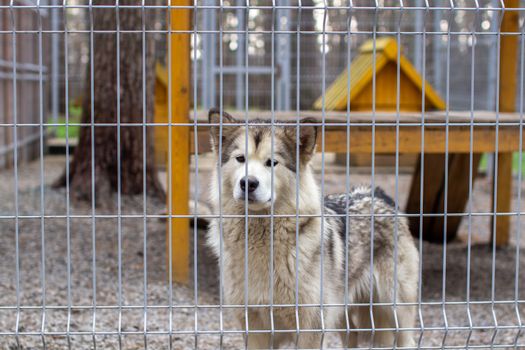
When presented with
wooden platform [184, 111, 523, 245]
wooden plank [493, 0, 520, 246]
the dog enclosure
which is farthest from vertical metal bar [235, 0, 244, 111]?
wooden plank [493, 0, 520, 246]

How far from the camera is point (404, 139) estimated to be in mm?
5641

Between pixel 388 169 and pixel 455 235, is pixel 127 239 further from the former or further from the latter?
pixel 388 169

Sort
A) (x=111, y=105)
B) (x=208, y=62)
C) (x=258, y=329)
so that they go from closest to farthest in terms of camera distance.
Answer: (x=258, y=329)
(x=111, y=105)
(x=208, y=62)

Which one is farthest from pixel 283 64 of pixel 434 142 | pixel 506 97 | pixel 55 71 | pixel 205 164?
pixel 434 142

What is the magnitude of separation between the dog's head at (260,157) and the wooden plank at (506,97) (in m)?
4.10

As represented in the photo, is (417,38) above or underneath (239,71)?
above

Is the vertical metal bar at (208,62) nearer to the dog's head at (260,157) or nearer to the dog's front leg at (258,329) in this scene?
the dog's head at (260,157)

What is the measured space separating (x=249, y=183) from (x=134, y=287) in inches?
94.6

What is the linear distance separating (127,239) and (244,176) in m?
3.77

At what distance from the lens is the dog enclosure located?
3475 millimetres

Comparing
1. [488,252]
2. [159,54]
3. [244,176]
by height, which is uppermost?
[159,54]

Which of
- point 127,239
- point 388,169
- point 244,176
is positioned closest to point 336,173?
point 388,169

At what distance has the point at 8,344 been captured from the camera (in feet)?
12.8

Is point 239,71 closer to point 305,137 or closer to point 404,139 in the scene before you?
point 404,139
